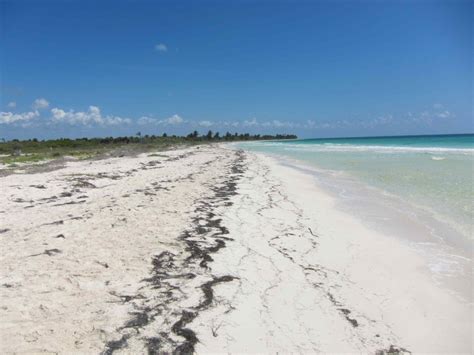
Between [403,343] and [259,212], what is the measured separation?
5.31m

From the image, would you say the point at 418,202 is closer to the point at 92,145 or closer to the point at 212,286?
the point at 212,286

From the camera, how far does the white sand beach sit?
3371mm

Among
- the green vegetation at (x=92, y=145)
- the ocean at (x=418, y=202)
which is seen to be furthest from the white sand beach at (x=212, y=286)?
the green vegetation at (x=92, y=145)

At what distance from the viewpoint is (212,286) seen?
443 centimetres

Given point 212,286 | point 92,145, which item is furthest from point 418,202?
point 92,145

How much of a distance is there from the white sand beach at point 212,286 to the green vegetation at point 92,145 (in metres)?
18.5

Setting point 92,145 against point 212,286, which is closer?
point 212,286

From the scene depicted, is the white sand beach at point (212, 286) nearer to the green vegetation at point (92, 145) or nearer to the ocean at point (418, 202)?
the ocean at point (418, 202)

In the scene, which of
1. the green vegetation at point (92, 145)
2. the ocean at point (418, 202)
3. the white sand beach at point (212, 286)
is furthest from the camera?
the green vegetation at point (92, 145)

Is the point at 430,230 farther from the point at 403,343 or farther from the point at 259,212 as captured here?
the point at 403,343

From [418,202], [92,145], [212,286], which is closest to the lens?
[212,286]

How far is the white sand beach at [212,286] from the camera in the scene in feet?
11.1

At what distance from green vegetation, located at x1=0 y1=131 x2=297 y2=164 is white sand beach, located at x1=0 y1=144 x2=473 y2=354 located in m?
18.5

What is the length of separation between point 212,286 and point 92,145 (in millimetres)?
51324
